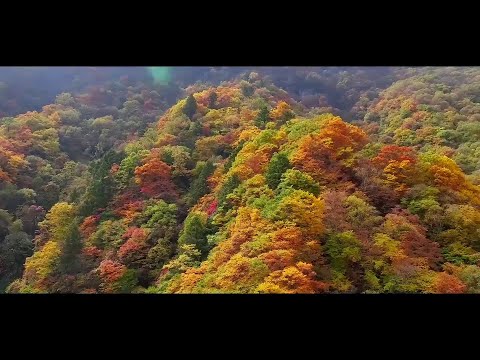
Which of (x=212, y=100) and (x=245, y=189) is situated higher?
(x=212, y=100)

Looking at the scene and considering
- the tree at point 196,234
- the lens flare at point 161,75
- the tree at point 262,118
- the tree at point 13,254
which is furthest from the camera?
the lens flare at point 161,75

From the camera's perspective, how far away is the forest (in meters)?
7.51

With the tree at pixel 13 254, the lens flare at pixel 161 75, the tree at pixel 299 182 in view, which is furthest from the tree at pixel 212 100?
the tree at pixel 13 254

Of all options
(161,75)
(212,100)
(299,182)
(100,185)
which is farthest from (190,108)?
(299,182)

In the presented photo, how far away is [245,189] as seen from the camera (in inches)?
359

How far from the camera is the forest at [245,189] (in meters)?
7.51

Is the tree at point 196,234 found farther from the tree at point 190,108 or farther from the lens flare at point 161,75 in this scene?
the lens flare at point 161,75

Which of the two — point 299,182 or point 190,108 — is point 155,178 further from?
point 299,182

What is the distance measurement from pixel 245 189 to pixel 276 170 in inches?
30.2

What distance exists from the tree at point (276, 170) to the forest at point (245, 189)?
0.08ft

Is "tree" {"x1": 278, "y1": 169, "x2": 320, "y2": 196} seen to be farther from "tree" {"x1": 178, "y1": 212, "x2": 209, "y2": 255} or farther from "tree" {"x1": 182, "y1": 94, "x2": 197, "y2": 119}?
"tree" {"x1": 182, "y1": 94, "x2": 197, "y2": 119}
